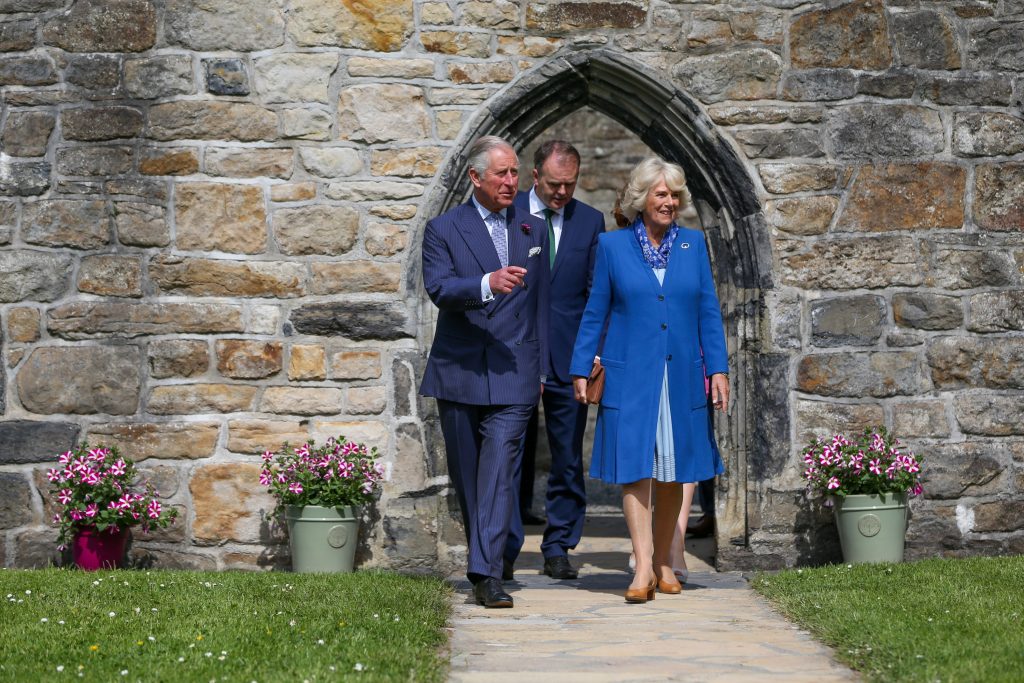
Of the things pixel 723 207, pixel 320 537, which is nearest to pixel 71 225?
pixel 320 537

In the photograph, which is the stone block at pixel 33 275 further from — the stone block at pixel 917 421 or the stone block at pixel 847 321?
the stone block at pixel 917 421

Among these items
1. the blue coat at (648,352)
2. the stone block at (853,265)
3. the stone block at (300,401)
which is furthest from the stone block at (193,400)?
the stone block at (853,265)

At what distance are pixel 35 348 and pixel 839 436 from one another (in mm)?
3746

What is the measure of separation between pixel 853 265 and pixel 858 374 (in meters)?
0.52

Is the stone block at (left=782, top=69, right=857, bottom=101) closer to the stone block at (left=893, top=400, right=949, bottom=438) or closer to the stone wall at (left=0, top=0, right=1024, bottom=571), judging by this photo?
the stone wall at (left=0, top=0, right=1024, bottom=571)

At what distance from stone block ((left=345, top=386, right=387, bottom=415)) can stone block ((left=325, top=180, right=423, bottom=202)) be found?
0.90 m

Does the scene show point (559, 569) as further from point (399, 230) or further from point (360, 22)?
point (360, 22)

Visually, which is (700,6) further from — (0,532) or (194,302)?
(0,532)

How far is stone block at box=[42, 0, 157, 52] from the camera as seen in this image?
6.48 m

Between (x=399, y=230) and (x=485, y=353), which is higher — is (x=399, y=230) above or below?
above

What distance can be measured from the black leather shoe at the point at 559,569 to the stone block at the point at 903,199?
2.06 meters

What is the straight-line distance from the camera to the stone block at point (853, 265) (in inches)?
258

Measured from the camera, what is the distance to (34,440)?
6.40 metres

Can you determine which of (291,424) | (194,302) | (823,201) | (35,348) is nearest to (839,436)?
(823,201)
